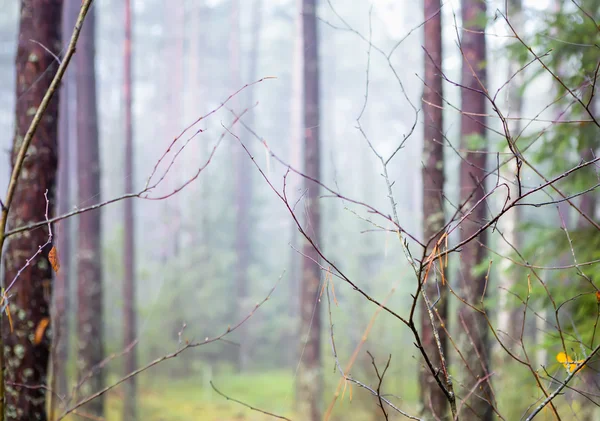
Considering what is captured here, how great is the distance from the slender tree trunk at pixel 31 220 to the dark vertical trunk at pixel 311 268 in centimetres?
576

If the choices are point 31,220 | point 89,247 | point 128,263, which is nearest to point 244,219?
point 128,263

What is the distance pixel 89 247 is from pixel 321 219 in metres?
4.22

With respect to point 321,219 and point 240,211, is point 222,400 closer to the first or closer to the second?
point 321,219

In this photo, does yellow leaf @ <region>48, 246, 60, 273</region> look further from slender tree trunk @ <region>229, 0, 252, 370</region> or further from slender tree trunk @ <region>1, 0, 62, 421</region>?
slender tree trunk @ <region>229, 0, 252, 370</region>

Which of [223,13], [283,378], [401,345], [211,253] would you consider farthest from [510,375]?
[223,13]

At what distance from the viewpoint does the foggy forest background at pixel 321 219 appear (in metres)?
3.66

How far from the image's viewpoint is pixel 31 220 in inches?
141

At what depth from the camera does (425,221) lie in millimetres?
4875

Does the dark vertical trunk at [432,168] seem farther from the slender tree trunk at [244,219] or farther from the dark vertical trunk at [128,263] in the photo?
the slender tree trunk at [244,219]

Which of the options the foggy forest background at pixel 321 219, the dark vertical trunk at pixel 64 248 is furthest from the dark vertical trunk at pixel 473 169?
the dark vertical trunk at pixel 64 248

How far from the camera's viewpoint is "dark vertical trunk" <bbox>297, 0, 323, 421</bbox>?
364 inches

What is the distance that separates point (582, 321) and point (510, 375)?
4473 mm

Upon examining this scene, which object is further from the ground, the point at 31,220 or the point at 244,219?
the point at 31,220

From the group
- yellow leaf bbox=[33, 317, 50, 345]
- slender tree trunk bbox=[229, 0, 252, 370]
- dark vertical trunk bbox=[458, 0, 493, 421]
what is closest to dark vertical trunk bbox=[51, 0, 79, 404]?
slender tree trunk bbox=[229, 0, 252, 370]
